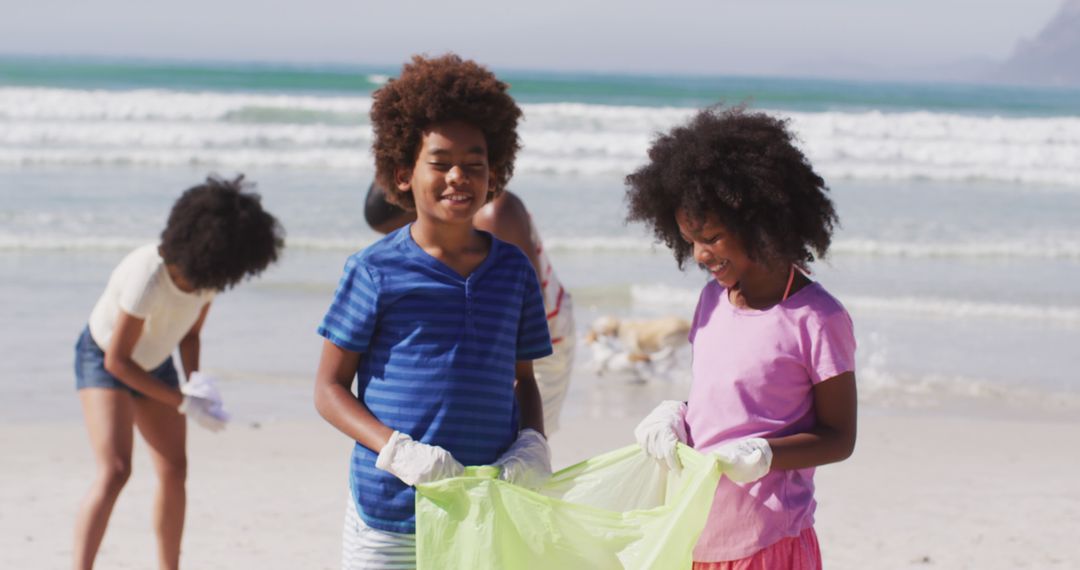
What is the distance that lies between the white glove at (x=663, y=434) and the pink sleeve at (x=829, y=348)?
33 centimetres

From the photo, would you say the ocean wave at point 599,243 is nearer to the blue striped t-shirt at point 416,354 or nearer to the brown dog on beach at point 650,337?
the brown dog on beach at point 650,337

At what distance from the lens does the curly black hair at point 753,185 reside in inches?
106

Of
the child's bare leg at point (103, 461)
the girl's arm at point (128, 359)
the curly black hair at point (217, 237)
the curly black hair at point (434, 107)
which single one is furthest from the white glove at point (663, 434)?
the child's bare leg at point (103, 461)

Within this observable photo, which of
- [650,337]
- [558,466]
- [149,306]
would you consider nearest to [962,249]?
[650,337]

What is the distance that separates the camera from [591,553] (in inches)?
106

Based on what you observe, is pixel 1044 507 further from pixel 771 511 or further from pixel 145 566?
pixel 145 566

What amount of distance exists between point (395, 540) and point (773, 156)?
1153mm

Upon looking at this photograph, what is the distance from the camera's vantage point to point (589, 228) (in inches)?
538

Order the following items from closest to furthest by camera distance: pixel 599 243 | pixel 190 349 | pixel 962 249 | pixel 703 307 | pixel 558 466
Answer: pixel 703 307, pixel 190 349, pixel 558 466, pixel 599 243, pixel 962 249

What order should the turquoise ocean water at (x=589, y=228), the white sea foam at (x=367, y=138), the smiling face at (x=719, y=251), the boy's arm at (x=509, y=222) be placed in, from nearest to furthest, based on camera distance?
1. the smiling face at (x=719, y=251)
2. the boy's arm at (x=509, y=222)
3. the turquoise ocean water at (x=589, y=228)
4. the white sea foam at (x=367, y=138)

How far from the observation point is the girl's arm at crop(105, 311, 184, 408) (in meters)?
4.24

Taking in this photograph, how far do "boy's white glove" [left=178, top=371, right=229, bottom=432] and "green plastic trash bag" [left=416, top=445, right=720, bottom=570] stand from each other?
6.39 feet

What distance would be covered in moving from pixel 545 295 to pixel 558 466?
7.25ft

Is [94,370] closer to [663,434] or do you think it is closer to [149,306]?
[149,306]
